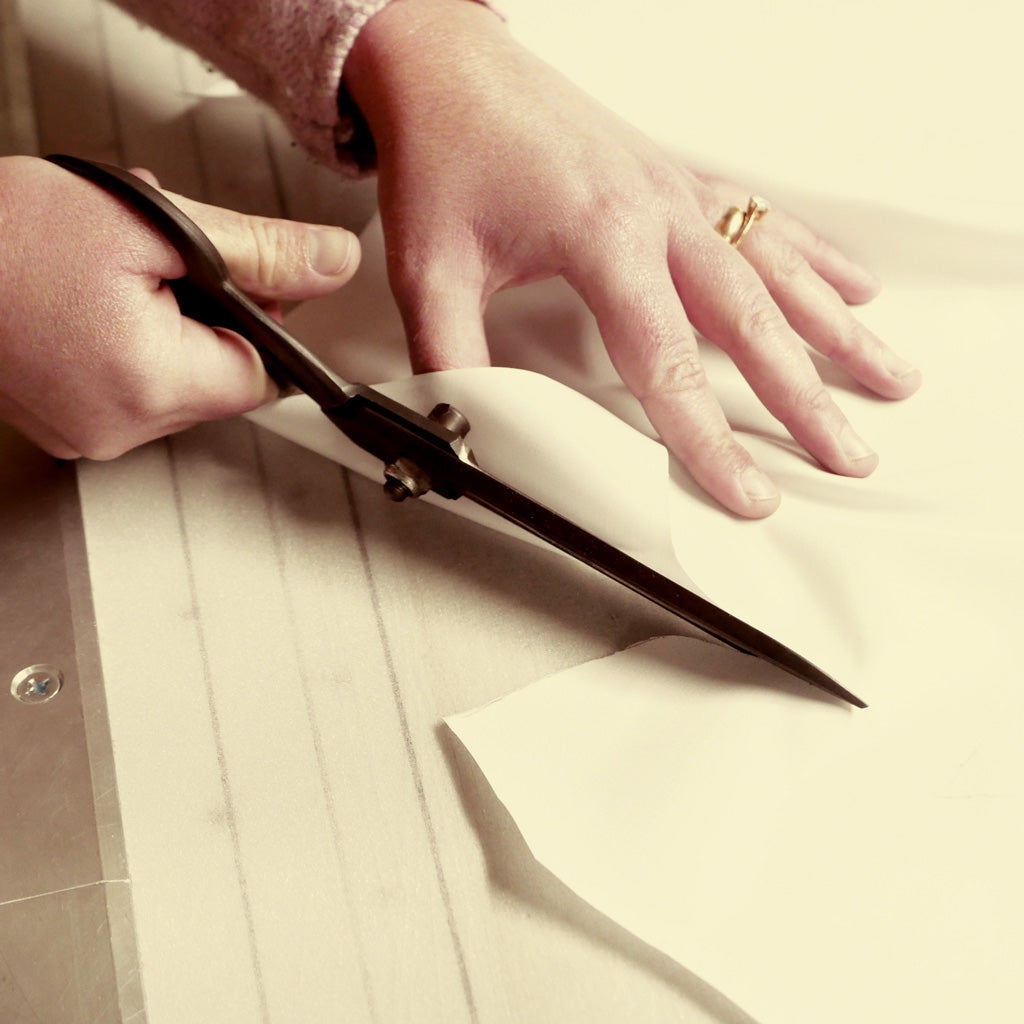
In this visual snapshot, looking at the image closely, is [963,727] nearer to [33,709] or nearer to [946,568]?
[946,568]

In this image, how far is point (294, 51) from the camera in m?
0.92

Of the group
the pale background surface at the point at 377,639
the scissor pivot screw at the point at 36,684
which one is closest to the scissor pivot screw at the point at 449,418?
the pale background surface at the point at 377,639

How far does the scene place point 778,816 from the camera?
0.67 metres

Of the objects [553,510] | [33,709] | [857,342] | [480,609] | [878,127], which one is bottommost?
[33,709]

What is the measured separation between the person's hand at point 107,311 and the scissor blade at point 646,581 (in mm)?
243

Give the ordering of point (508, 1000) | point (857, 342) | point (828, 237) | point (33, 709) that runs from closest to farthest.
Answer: point (508, 1000)
point (33, 709)
point (857, 342)
point (828, 237)

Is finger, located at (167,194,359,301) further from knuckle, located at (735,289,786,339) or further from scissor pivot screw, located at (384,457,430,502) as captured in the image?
knuckle, located at (735,289,786,339)

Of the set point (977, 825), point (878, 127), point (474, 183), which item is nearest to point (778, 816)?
point (977, 825)

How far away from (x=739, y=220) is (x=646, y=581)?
1.41 ft

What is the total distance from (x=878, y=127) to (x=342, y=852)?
0.91 m

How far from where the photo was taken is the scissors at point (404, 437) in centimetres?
69

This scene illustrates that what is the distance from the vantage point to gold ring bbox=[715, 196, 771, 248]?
3.05 ft

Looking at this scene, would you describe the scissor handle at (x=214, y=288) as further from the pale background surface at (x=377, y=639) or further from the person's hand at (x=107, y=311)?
the pale background surface at (x=377, y=639)

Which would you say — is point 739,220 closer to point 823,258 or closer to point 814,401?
point 823,258
